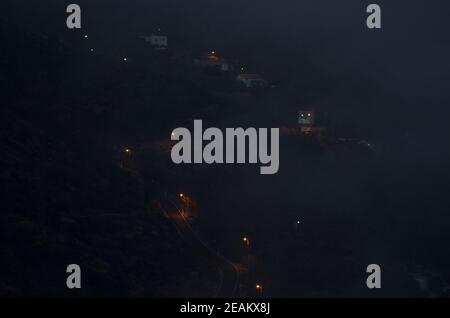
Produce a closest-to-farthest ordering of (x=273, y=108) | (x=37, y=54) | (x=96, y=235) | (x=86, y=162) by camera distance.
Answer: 1. (x=96, y=235)
2. (x=86, y=162)
3. (x=37, y=54)
4. (x=273, y=108)

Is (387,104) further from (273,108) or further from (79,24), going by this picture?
(79,24)

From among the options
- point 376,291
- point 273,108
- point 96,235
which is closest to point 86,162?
point 96,235

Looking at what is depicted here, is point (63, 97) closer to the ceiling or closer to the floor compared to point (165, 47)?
closer to the floor
